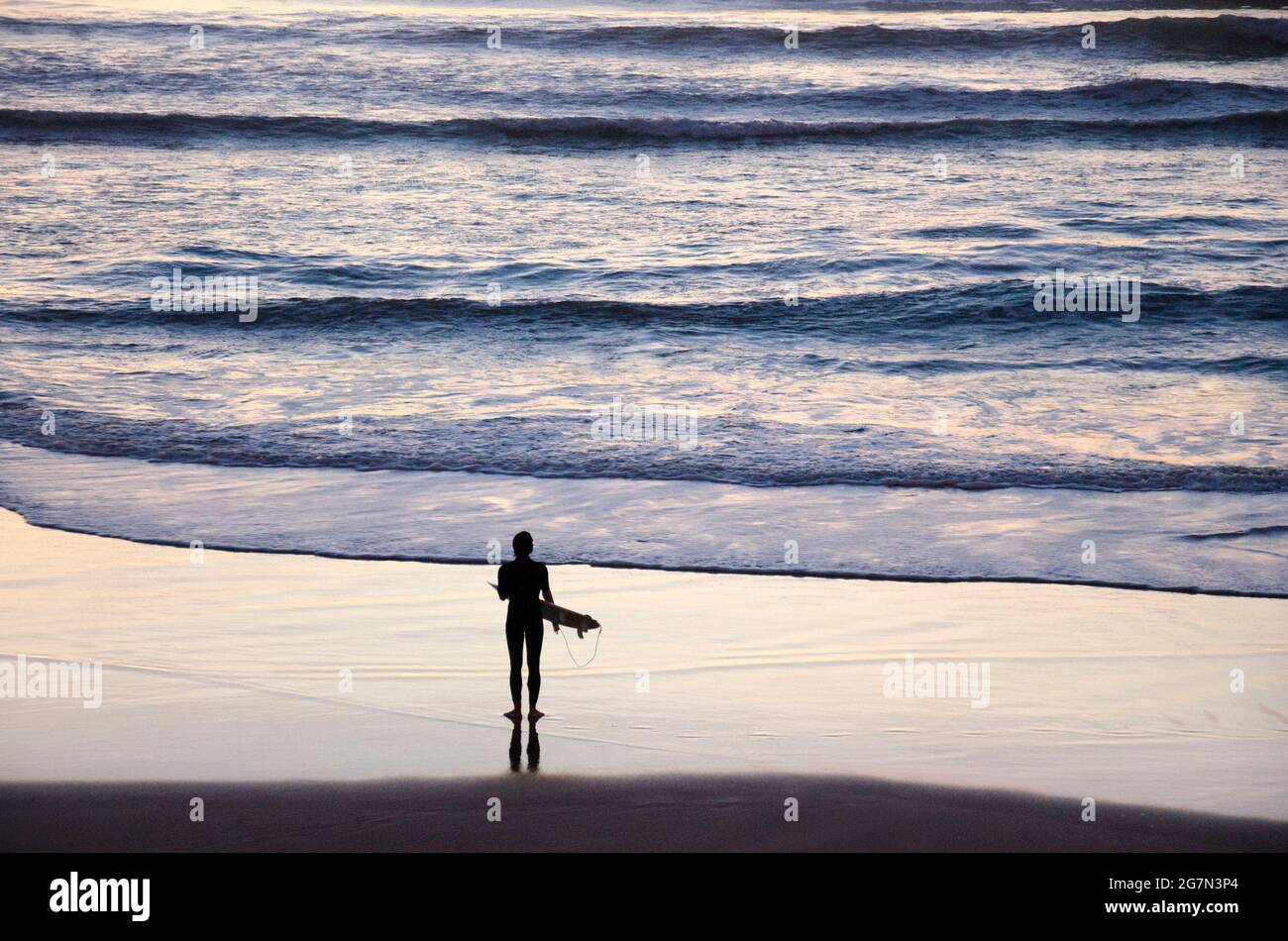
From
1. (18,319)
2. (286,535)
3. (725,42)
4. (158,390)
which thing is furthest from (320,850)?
(725,42)

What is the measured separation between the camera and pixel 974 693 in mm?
7238

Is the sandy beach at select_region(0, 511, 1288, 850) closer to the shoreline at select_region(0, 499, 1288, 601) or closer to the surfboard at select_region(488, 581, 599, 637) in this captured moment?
the shoreline at select_region(0, 499, 1288, 601)

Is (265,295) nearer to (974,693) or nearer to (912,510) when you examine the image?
(912,510)

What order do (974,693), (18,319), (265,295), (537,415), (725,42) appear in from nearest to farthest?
(974,693) < (537,415) < (18,319) < (265,295) < (725,42)

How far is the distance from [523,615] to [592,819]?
4.18 feet

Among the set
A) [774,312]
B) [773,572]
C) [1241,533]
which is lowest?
[773,572]

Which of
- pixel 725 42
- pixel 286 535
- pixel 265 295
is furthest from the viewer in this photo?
pixel 725 42

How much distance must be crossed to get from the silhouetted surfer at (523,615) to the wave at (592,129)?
847 inches

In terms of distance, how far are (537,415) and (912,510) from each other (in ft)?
14.0

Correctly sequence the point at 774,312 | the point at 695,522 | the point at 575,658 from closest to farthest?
the point at 575,658, the point at 695,522, the point at 774,312

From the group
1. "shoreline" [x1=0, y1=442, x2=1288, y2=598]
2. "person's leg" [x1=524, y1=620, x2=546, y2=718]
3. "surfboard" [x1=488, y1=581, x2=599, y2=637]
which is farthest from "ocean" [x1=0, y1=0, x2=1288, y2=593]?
"person's leg" [x1=524, y1=620, x2=546, y2=718]

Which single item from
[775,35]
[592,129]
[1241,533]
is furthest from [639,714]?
[775,35]

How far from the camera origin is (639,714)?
272 inches

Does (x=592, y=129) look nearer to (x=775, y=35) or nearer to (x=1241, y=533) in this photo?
(x=775, y=35)
